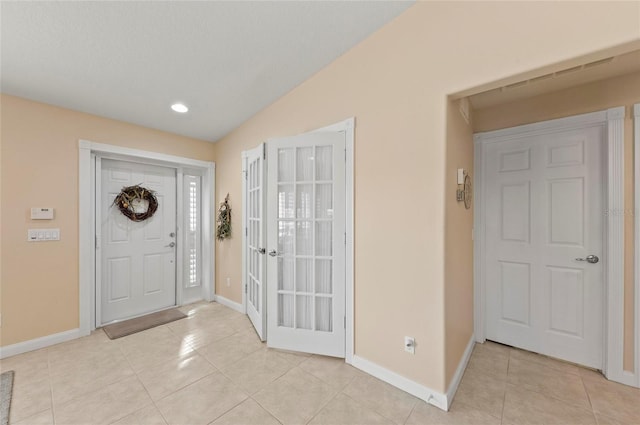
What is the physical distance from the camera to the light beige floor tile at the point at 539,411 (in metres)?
1.54

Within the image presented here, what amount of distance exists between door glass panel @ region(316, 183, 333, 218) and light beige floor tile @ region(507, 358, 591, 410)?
195 cm

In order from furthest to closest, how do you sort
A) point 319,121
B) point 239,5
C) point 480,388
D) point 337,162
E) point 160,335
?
point 160,335, point 319,121, point 337,162, point 480,388, point 239,5

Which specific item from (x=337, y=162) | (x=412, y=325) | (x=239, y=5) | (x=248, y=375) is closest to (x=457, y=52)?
(x=337, y=162)

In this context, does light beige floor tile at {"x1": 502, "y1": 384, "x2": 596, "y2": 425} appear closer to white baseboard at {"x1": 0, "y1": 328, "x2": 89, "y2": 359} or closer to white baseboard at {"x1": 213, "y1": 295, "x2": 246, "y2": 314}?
white baseboard at {"x1": 213, "y1": 295, "x2": 246, "y2": 314}

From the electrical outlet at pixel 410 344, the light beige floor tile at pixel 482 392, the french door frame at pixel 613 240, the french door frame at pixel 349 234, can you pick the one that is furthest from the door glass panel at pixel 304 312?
the french door frame at pixel 613 240

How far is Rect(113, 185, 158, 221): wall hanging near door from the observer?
3.14 metres

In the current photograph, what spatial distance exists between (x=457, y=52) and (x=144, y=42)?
86.1 inches

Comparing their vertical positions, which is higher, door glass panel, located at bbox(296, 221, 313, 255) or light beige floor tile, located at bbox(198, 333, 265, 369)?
door glass panel, located at bbox(296, 221, 313, 255)


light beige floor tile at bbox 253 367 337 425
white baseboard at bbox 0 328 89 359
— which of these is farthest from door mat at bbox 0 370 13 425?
light beige floor tile at bbox 253 367 337 425

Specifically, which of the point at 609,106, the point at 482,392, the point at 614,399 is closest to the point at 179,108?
the point at 482,392

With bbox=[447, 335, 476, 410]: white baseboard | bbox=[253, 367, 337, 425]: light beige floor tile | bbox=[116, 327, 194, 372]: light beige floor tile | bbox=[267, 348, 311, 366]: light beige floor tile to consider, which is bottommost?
bbox=[116, 327, 194, 372]: light beige floor tile

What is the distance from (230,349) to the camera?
2420 millimetres

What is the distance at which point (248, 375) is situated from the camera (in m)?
2.01

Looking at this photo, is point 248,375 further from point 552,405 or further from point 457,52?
point 457,52
